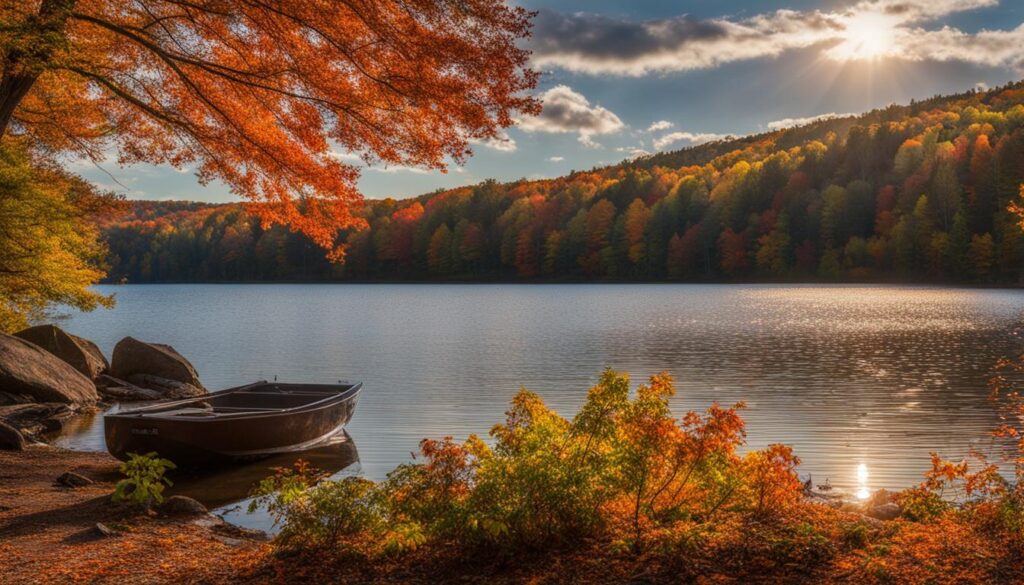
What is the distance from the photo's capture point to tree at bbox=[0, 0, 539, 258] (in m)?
8.88

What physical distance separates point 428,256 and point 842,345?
4380 inches

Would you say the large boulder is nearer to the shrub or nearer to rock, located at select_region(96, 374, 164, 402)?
rock, located at select_region(96, 374, 164, 402)

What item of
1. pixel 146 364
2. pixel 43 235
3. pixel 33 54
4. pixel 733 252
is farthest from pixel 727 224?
pixel 33 54

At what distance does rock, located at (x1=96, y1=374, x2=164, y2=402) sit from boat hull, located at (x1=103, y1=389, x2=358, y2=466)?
9239 millimetres

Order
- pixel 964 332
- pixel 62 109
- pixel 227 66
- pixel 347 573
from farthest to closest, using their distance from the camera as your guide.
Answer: pixel 964 332 → pixel 62 109 → pixel 227 66 → pixel 347 573

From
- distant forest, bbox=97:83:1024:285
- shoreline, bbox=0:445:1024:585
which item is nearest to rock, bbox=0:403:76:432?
shoreline, bbox=0:445:1024:585

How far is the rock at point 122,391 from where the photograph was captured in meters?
22.6

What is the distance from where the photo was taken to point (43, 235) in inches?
768

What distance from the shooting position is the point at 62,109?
44.9 ft

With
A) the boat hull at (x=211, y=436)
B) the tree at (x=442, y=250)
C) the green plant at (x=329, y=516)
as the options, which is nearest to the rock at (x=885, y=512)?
the green plant at (x=329, y=516)

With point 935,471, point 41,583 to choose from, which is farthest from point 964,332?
point 41,583

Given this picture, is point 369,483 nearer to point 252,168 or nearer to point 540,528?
point 540,528

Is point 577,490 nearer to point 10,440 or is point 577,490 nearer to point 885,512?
point 885,512

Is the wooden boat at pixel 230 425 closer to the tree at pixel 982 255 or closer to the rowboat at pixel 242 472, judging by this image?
the rowboat at pixel 242 472
